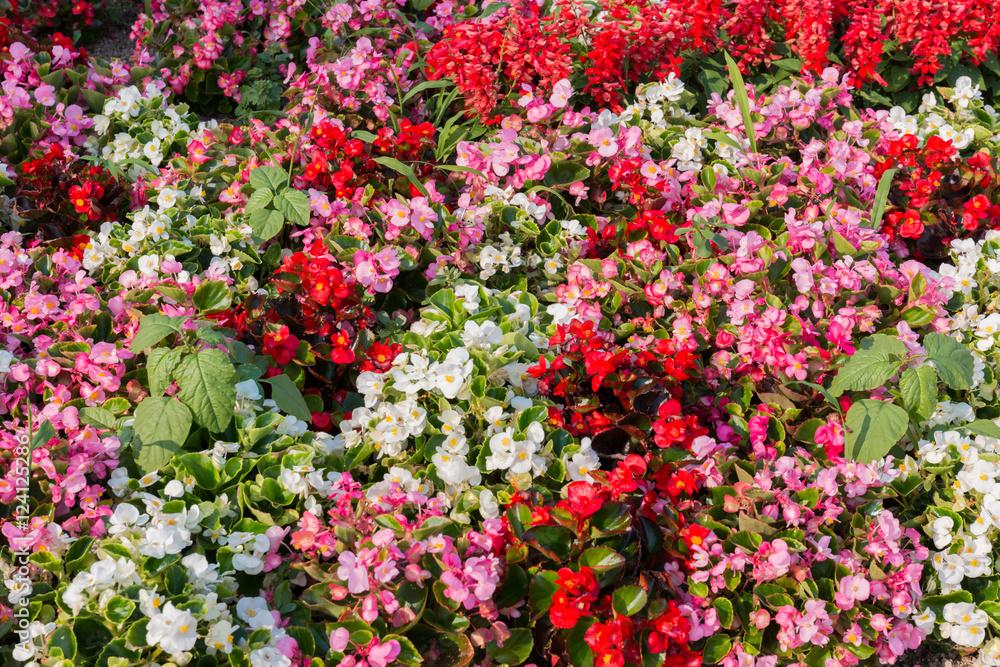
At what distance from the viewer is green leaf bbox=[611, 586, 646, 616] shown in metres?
1.91

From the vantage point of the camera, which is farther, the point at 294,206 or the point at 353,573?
the point at 294,206

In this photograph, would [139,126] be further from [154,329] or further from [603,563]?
[603,563]

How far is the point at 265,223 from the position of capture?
273 cm

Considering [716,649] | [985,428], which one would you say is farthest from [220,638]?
[985,428]

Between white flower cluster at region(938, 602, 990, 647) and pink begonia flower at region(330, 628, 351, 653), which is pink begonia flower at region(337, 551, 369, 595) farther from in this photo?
white flower cluster at region(938, 602, 990, 647)

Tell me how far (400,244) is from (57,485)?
141 centimetres

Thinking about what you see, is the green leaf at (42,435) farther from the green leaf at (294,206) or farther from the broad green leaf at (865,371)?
the broad green leaf at (865,371)

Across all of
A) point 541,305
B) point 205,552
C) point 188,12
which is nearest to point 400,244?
point 541,305

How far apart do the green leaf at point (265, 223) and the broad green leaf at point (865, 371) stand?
6.57ft

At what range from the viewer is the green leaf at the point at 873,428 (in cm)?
225

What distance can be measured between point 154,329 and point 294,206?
806 millimetres

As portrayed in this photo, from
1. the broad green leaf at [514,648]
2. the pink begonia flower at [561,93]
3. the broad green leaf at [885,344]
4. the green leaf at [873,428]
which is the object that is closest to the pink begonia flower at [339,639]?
the broad green leaf at [514,648]

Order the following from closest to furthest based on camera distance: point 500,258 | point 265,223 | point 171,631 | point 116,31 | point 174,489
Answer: point 171,631
point 174,489
point 265,223
point 500,258
point 116,31

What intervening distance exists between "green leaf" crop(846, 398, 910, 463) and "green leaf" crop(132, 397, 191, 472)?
2007 mm
